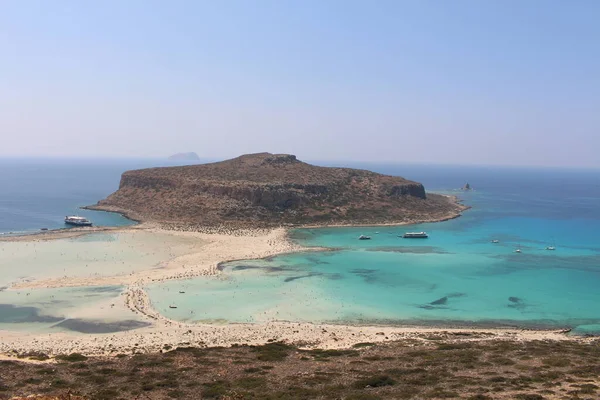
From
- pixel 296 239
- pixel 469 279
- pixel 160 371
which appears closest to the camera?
pixel 160 371

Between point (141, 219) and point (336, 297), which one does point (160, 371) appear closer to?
point (336, 297)

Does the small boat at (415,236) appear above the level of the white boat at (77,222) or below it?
below

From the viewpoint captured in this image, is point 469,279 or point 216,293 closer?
point 216,293

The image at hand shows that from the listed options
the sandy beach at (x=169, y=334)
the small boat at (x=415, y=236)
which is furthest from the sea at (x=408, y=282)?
the sandy beach at (x=169, y=334)

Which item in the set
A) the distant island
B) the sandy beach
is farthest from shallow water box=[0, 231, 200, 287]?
the distant island

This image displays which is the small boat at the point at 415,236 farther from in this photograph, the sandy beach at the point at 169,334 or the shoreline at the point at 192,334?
the sandy beach at the point at 169,334

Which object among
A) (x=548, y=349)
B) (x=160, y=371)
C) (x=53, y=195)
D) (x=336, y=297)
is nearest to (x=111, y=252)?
(x=336, y=297)

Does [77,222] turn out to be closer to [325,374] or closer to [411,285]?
[411,285]
